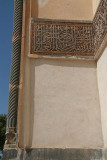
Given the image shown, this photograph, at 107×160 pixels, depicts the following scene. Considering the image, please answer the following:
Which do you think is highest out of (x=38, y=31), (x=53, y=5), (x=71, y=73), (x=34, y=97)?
(x=53, y=5)

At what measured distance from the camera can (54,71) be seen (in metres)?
3.45

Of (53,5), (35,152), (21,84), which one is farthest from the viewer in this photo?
(53,5)

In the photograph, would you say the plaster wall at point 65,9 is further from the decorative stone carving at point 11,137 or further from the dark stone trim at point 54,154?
the dark stone trim at point 54,154

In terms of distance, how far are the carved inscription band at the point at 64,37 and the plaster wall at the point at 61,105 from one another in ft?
0.59

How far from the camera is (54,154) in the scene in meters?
2.96

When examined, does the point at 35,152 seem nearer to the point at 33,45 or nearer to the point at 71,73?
the point at 71,73

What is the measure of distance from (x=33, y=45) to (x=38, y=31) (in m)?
0.28

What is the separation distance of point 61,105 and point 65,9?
1671 millimetres

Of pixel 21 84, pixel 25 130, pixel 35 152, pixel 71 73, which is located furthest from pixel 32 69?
pixel 35 152

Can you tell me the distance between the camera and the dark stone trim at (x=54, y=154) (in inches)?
114

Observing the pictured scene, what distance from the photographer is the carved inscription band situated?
3545 mm

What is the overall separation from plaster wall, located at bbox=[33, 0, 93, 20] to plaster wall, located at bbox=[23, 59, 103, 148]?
82 centimetres

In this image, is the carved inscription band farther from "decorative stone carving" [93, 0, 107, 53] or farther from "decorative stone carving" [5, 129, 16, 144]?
"decorative stone carving" [5, 129, 16, 144]

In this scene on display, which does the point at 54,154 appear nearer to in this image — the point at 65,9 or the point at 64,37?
the point at 64,37
